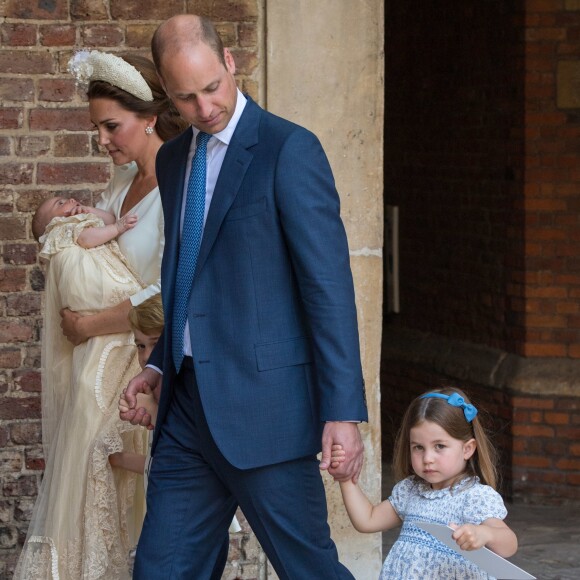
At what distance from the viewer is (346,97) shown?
5.60 metres

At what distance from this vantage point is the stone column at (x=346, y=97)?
5555 mm

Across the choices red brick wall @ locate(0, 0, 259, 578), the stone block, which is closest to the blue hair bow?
red brick wall @ locate(0, 0, 259, 578)

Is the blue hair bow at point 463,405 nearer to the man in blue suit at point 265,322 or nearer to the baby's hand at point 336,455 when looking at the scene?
the man in blue suit at point 265,322

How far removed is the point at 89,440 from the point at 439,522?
Result: 4.02 ft

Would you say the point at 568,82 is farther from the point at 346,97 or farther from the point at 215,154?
the point at 215,154

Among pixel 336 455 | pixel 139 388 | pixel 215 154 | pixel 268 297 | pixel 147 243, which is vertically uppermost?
pixel 215 154

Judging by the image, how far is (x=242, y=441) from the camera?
3.81m

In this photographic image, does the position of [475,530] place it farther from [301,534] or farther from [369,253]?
[369,253]

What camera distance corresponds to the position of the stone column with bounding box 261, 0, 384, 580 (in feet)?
18.2

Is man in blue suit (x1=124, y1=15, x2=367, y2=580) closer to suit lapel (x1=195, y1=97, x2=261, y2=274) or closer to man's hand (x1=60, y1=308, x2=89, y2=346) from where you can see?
suit lapel (x1=195, y1=97, x2=261, y2=274)

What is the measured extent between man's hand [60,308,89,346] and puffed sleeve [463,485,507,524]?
1388mm

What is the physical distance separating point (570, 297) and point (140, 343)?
410cm

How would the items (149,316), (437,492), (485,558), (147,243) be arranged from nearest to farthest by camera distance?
1. (485,558)
2. (437,492)
3. (149,316)
4. (147,243)

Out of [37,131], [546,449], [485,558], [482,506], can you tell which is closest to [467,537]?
[485,558]
